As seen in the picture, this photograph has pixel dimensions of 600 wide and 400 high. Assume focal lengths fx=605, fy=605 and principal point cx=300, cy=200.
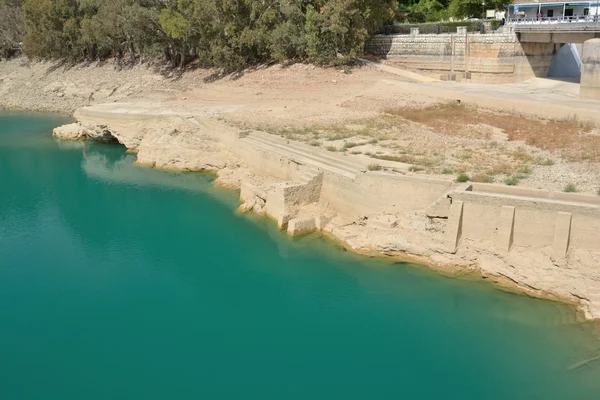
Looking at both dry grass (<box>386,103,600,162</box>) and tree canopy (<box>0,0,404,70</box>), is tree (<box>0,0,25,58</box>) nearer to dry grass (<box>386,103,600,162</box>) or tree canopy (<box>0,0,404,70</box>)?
tree canopy (<box>0,0,404,70</box>)

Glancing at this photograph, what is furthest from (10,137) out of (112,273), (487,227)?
(487,227)

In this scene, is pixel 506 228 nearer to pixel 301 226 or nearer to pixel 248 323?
pixel 301 226

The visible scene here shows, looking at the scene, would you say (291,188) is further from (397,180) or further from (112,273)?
(112,273)

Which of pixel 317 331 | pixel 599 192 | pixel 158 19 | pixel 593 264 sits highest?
pixel 158 19

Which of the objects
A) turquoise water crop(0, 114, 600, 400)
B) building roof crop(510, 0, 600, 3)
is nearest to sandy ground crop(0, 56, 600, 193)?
turquoise water crop(0, 114, 600, 400)

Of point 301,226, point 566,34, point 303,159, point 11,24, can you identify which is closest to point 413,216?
point 301,226

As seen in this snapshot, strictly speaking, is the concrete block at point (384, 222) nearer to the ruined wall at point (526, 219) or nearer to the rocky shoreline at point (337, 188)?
the rocky shoreline at point (337, 188)

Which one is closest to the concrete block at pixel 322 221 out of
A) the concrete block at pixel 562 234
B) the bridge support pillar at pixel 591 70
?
the concrete block at pixel 562 234
